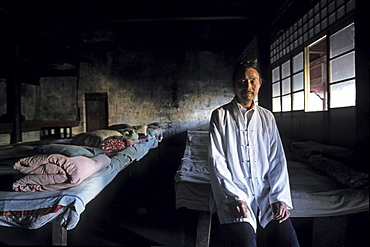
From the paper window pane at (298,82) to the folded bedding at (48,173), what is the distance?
3.63 metres

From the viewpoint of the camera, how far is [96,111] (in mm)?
9266

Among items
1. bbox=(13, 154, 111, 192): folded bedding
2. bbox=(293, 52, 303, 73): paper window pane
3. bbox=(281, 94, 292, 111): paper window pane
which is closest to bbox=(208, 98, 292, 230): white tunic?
bbox=(13, 154, 111, 192): folded bedding

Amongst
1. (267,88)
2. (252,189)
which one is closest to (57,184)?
(252,189)

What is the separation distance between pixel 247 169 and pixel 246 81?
568 millimetres

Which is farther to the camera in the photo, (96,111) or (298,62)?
(96,111)

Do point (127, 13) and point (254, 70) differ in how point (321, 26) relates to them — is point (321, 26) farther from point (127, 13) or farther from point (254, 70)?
point (127, 13)

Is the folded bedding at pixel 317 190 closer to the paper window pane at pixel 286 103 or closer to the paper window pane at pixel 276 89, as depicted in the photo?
the paper window pane at pixel 286 103

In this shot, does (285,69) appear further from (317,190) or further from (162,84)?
(162,84)

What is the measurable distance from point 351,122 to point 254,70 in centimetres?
186

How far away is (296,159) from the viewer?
2.77m

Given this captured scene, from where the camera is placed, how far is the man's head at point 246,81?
1434 mm

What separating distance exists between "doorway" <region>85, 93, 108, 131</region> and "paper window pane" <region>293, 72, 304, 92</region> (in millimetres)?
7432

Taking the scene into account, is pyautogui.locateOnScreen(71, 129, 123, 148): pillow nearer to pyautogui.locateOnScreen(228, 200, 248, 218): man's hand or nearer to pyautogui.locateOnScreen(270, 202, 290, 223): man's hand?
pyautogui.locateOnScreen(228, 200, 248, 218): man's hand

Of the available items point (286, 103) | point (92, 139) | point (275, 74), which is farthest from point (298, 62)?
point (92, 139)
